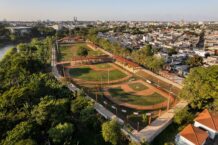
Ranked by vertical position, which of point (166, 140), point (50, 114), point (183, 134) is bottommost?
point (166, 140)

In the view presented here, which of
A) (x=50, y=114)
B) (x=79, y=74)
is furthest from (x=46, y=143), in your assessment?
(x=79, y=74)

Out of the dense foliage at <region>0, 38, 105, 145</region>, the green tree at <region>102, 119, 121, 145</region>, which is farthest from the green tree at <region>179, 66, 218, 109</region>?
the dense foliage at <region>0, 38, 105, 145</region>

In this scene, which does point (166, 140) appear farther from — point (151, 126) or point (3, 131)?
point (3, 131)

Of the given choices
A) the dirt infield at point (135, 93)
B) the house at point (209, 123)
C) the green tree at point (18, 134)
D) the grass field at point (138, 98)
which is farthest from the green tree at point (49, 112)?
the house at point (209, 123)

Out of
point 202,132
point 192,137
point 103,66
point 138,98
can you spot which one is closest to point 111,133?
point 192,137

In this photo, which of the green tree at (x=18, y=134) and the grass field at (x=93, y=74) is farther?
the grass field at (x=93, y=74)

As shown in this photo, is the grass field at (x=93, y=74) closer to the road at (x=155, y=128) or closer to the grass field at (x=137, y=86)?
the grass field at (x=137, y=86)
